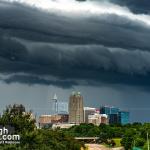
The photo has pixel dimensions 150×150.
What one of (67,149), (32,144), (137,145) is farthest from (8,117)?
(137,145)

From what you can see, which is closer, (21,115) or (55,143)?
(21,115)

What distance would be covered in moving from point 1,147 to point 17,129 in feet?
46.6

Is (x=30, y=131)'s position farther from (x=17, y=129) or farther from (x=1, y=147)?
(x=1, y=147)

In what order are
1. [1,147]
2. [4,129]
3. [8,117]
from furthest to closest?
[8,117] → [4,129] → [1,147]

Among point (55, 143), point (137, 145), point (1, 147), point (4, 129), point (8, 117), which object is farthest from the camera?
point (137, 145)

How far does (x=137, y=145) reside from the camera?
194500 mm

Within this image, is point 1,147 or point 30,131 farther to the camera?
point 30,131

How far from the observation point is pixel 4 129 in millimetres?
107562

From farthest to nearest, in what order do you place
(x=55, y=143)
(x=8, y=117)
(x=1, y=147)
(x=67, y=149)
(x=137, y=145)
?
(x=137, y=145) < (x=67, y=149) < (x=55, y=143) < (x=8, y=117) < (x=1, y=147)

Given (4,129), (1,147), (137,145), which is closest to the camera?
(1,147)

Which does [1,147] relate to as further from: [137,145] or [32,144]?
[137,145]

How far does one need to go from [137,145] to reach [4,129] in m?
93.2

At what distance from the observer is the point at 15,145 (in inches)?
3984

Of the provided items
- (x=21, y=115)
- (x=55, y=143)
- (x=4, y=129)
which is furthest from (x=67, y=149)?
(x=4, y=129)
